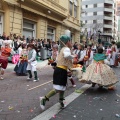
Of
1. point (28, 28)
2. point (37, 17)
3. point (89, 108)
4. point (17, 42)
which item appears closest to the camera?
point (89, 108)

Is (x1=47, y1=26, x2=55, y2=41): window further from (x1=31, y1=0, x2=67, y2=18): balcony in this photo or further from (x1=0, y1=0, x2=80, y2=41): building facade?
(x1=31, y1=0, x2=67, y2=18): balcony

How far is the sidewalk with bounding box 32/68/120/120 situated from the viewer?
5.51 metres

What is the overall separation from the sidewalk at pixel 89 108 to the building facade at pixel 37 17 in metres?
12.3

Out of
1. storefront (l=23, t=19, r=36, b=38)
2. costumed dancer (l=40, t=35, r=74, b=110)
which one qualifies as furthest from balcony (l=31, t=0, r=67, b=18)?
costumed dancer (l=40, t=35, r=74, b=110)

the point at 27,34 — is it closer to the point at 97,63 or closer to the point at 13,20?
the point at 13,20

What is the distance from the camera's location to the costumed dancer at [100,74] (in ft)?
26.4

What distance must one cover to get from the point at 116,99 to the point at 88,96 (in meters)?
0.79

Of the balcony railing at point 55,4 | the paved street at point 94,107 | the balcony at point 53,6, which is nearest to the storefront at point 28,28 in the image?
the balcony at point 53,6

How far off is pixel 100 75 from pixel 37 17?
642 inches

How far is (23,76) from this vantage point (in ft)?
38.9

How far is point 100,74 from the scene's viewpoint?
26.6 ft

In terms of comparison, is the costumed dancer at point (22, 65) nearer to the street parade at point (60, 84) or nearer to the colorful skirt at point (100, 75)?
the street parade at point (60, 84)

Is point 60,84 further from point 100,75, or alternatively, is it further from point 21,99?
point 100,75

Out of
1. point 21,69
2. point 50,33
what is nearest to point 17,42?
point 21,69
